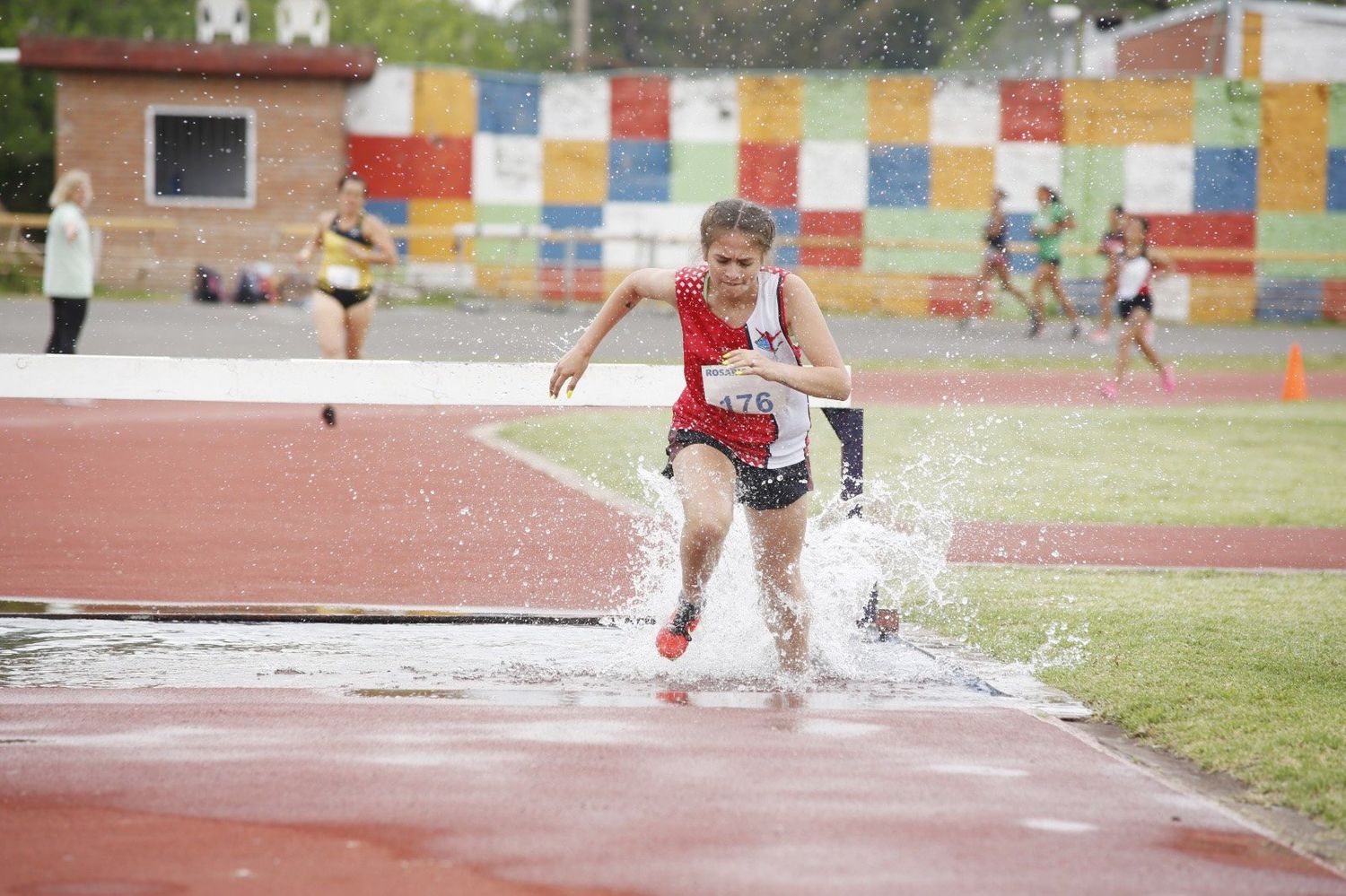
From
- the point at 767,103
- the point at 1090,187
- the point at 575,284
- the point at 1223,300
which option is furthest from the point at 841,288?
the point at 1223,300

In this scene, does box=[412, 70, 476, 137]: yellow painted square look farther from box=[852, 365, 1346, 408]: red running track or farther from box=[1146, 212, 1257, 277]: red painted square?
box=[1146, 212, 1257, 277]: red painted square

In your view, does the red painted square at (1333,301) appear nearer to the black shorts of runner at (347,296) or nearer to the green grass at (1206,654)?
the black shorts of runner at (347,296)

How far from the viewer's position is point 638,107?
3194 centimetres

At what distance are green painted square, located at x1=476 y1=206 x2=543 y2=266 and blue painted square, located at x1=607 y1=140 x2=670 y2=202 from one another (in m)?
1.41

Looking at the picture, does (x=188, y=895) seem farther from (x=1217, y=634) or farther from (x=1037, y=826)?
(x=1217, y=634)

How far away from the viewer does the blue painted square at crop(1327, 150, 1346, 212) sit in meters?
32.8

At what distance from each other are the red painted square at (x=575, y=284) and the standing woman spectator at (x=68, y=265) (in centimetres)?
1385

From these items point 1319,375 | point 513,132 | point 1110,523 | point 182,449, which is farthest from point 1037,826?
point 513,132

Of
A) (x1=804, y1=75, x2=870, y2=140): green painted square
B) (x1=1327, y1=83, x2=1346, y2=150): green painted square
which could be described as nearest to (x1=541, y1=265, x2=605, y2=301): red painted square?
(x1=804, y1=75, x2=870, y2=140): green painted square

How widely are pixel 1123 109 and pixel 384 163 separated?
41.8 feet

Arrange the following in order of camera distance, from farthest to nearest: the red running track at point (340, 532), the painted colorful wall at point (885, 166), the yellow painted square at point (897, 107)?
the yellow painted square at point (897, 107) → the painted colorful wall at point (885, 166) → the red running track at point (340, 532)

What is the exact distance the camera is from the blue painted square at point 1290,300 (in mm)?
32031

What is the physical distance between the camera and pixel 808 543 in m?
7.30

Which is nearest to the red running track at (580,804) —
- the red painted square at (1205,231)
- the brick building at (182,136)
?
the brick building at (182,136)
